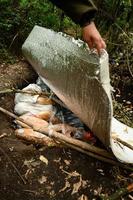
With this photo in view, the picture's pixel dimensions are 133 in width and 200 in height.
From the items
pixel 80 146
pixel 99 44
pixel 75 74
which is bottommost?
pixel 80 146

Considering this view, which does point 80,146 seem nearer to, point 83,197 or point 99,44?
point 83,197

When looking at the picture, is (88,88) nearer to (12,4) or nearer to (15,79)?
(15,79)

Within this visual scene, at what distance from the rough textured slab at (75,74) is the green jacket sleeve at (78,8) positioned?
22.7 inches

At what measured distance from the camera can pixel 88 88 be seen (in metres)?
3.39

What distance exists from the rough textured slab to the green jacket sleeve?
577 millimetres

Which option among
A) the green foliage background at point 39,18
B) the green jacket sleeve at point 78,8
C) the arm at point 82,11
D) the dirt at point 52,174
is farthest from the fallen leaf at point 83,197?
the green foliage background at point 39,18

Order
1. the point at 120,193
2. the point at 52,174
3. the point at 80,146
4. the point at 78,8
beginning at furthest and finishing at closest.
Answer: the point at 80,146
the point at 52,174
the point at 120,193
the point at 78,8

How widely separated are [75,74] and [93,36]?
73 centimetres

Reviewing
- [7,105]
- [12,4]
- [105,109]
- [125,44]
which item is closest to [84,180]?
[105,109]

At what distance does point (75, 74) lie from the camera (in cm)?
357

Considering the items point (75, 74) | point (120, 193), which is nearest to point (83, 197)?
point (120, 193)

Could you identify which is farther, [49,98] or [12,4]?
[12,4]

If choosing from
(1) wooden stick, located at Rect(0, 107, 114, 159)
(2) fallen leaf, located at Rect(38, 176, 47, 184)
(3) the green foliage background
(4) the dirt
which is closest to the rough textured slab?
(1) wooden stick, located at Rect(0, 107, 114, 159)

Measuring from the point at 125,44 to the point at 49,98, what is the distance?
136cm
